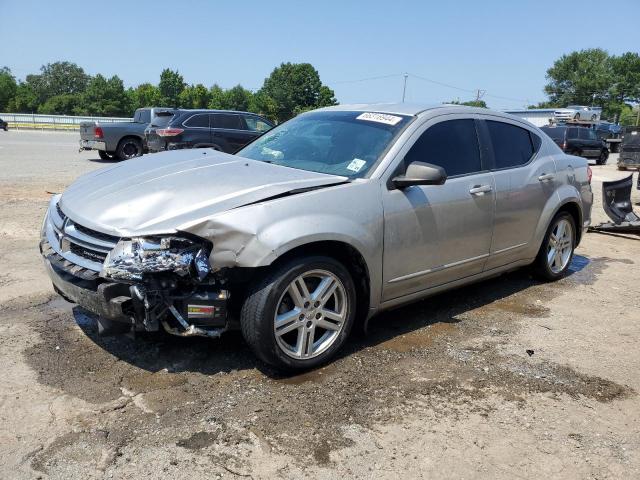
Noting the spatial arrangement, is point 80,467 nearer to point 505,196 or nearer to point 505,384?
point 505,384

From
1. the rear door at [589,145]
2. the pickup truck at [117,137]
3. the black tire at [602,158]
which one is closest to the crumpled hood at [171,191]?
the pickup truck at [117,137]

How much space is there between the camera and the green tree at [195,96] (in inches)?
3295

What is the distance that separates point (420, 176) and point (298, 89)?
108 meters

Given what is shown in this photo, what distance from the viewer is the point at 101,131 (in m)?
16.5

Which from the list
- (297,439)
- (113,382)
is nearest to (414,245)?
(297,439)

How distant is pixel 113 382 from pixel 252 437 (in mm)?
1041

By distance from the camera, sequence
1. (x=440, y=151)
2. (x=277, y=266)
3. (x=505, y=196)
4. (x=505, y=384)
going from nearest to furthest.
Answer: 1. (x=277, y=266)
2. (x=505, y=384)
3. (x=440, y=151)
4. (x=505, y=196)

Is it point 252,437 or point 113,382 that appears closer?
point 252,437

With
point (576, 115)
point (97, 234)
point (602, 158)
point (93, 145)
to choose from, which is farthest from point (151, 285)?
point (576, 115)

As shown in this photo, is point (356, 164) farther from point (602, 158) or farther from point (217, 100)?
point (217, 100)

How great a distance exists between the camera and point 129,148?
1731cm

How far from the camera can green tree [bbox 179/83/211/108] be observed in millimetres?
83688

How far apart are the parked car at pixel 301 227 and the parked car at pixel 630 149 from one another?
16.6 m

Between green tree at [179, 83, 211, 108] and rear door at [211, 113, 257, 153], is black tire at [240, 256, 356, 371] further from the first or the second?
green tree at [179, 83, 211, 108]
